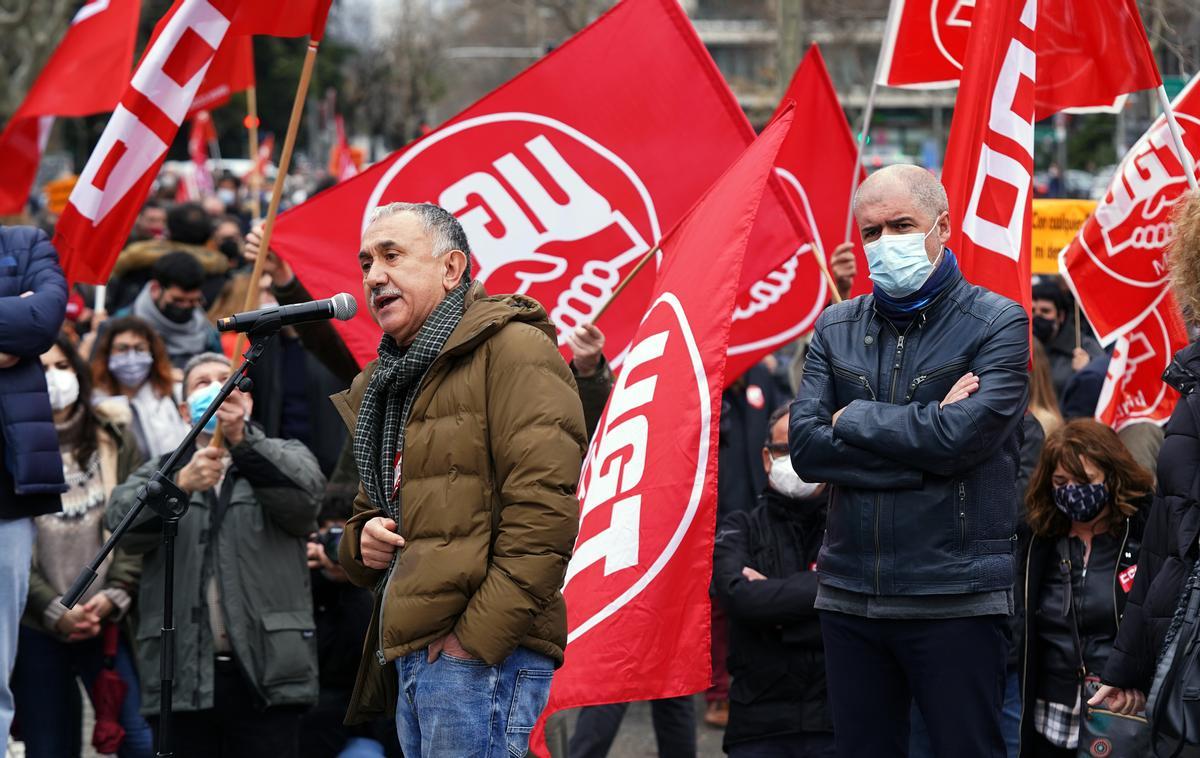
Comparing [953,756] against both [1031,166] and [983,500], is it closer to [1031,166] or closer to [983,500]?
[983,500]

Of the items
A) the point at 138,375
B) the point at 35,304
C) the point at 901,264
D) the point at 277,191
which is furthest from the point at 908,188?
the point at 138,375

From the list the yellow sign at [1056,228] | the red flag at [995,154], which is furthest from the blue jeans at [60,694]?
the yellow sign at [1056,228]

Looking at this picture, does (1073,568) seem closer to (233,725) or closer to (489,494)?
(489,494)

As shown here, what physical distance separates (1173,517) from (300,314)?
227cm

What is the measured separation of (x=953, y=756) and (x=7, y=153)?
19.2 feet

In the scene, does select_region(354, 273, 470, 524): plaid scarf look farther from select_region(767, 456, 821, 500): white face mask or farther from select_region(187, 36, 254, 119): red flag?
select_region(187, 36, 254, 119): red flag

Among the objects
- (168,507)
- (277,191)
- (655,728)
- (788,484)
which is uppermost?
(277,191)

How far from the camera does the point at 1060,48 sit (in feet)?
19.3

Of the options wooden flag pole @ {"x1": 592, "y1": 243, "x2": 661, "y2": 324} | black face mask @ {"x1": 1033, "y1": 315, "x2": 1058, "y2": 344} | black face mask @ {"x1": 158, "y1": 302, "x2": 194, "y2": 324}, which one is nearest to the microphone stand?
wooden flag pole @ {"x1": 592, "y1": 243, "x2": 661, "y2": 324}

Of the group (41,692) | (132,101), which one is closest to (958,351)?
(132,101)

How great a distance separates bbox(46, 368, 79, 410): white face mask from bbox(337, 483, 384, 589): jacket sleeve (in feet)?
8.14

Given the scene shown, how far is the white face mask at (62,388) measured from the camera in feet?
20.1

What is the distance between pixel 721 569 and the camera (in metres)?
5.37

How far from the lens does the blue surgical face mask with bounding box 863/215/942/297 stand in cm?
402
